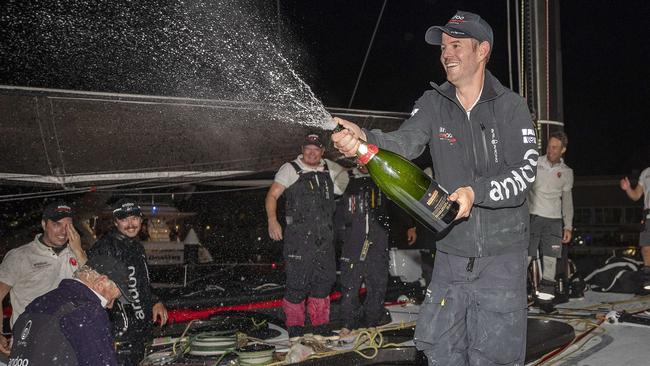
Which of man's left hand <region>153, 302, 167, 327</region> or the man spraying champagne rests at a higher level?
the man spraying champagne

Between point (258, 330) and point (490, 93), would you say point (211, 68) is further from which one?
point (490, 93)

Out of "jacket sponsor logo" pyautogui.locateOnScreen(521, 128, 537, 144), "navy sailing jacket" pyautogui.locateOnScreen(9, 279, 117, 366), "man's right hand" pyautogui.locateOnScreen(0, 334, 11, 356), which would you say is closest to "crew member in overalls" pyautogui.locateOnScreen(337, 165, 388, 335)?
"man's right hand" pyautogui.locateOnScreen(0, 334, 11, 356)

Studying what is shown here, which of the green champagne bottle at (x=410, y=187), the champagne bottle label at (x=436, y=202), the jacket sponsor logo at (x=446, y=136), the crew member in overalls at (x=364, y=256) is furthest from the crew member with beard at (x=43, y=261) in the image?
the champagne bottle label at (x=436, y=202)

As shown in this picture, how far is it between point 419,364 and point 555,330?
7.79ft

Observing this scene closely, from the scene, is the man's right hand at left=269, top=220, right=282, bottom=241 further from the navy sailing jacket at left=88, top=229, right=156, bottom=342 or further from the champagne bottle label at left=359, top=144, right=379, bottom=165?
the champagne bottle label at left=359, top=144, right=379, bottom=165

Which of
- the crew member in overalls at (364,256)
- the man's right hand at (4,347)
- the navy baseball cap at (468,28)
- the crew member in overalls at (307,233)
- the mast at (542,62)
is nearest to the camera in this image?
the navy baseball cap at (468,28)

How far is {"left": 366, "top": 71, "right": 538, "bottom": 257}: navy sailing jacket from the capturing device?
290cm

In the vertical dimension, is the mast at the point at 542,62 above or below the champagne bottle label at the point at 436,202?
above

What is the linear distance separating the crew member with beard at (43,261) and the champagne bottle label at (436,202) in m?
4.35

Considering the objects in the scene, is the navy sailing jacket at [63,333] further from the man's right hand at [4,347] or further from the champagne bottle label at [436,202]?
the man's right hand at [4,347]

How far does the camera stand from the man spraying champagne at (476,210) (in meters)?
2.87

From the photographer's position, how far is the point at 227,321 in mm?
6180

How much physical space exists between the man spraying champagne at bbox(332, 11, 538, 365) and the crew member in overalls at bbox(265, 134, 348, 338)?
3618mm

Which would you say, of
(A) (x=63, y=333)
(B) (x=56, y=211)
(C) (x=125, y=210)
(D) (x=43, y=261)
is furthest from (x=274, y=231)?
(A) (x=63, y=333)
